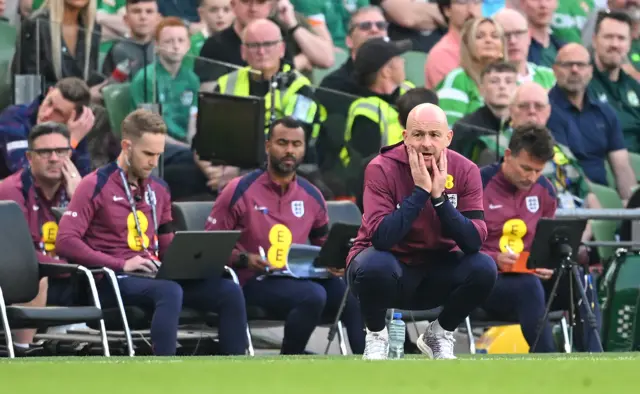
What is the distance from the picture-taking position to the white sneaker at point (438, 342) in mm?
9305

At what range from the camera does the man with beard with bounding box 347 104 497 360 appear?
8922 mm

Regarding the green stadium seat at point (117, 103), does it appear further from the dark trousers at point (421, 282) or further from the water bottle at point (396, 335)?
the dark trousers at point (421, 282)

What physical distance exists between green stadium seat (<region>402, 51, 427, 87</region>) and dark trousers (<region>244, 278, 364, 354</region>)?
154 inches

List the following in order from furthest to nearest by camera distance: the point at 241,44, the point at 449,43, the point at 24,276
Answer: the point at 449,43
the point at 241,44
the point at 24,276

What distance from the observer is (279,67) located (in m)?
13.9

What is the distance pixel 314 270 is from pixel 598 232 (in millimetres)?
3042

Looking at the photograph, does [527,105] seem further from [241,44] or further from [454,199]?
[454,199]

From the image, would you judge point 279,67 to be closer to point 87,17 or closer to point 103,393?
point 87,17

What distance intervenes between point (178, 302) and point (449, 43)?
560cm

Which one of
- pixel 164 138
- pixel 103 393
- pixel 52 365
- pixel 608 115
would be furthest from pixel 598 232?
pixel 103 393

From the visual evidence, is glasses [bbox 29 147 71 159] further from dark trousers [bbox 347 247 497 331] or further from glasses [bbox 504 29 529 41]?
glasses [bbox 504 29 529 41]

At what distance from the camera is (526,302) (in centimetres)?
1206

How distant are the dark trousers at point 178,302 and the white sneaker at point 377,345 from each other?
2.21m

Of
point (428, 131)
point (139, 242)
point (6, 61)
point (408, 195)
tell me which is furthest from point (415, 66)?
point (428, 131)
